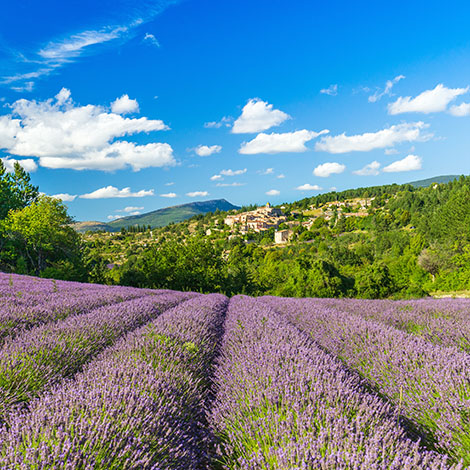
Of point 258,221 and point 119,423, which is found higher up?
point 258,221

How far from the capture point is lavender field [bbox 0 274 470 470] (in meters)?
1.23

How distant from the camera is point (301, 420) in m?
1.41

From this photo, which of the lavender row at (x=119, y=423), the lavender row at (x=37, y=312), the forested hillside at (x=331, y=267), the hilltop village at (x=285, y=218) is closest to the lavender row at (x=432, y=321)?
the lavender row at (x=119, y=423)

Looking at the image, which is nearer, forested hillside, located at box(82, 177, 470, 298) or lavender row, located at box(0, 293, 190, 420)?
lavender row, located at box(0, 293, 190, 420)

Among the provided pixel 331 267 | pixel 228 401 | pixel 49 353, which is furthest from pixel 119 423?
pixel 331 267

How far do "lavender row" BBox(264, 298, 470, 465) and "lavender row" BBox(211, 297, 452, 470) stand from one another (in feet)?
0.73

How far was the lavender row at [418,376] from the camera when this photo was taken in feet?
5.68

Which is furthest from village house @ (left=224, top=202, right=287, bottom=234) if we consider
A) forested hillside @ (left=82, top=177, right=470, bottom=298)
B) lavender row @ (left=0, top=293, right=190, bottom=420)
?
lavender row @ (left=0, top=293, right=190, bottom=420)

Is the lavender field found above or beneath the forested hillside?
above

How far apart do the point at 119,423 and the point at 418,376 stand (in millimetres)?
2075

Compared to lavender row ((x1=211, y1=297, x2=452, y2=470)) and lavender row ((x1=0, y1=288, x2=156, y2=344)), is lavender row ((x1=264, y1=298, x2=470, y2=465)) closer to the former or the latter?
lavender row ((x1=211, y1=297, x2=452, y2=470))

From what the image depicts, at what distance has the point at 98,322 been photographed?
343cm

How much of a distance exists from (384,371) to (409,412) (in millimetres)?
452

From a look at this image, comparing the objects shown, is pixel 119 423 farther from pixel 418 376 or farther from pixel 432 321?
pixel 432 321
